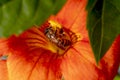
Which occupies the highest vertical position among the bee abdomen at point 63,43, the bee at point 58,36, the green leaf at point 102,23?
the bee at point 58,36

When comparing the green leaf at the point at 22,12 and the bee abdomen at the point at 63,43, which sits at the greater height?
the green leaf at the point at 22,12

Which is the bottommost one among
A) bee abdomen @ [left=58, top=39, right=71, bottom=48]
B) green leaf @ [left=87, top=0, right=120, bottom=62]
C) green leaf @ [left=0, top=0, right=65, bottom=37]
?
green leaf @ [left=87, top=0, right=120, bottom=62]

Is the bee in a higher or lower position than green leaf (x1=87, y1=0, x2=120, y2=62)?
higher

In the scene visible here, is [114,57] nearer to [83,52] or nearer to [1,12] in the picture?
[83,52]

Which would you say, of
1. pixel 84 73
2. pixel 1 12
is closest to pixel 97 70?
pixel 84 73

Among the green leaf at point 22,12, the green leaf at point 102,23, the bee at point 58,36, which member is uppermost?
the green leaf at point 22,12
